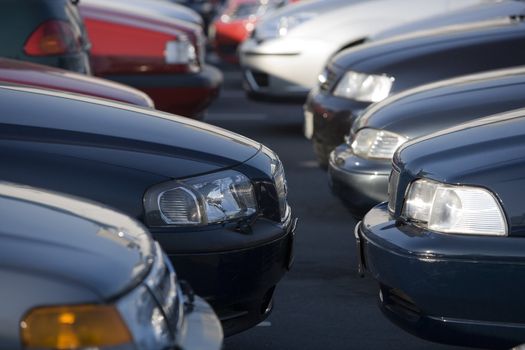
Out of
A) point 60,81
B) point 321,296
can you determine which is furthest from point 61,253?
point 60,81

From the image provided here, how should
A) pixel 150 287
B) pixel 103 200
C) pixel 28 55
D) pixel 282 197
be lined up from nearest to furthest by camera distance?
1. pixel 150 287
2. pixel 103 200
3. pixel 282 197
4. pixel 28 55

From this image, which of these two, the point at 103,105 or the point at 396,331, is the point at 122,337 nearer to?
the point at 103,105

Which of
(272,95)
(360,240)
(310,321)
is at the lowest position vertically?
(272,95)

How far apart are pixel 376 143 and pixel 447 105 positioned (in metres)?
0.40

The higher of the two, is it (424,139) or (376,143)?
(424,139)

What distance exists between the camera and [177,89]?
988cm

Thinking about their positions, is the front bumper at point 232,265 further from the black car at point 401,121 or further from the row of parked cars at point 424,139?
the black car at point 401,121

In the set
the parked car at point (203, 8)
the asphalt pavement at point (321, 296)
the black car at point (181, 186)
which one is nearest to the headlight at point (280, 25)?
the asphalt pavement at point (321, 296)

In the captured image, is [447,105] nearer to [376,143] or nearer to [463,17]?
[376,143]

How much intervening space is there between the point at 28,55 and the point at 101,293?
488 centimetres

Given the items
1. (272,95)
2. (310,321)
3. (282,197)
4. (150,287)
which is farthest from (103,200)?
(272,95)

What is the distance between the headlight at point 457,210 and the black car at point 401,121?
166cm

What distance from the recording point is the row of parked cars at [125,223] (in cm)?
302

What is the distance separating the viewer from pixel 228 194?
184 inches
